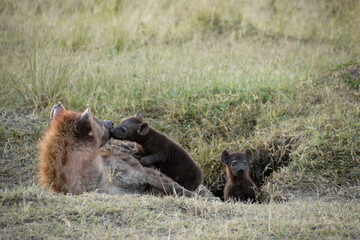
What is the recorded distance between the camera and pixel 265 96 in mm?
6816

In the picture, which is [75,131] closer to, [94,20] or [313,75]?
[313,75]

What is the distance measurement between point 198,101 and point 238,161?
1.49 m

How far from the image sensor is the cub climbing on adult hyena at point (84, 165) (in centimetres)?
421

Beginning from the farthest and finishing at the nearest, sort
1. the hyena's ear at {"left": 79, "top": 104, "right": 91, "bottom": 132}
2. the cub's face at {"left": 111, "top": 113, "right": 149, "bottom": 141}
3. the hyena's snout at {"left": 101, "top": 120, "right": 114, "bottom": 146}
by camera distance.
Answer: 1. the cub's face at {"left": 111, "top": 113, "right": 149, "bottom": 141}
2. the hyena's snout at {"left": 101, "top": 120, "right": 114, "bottom": 146}
3. the hyena's ear at {"left": 79, "top": 104, "right": 91, "bottom": 132}

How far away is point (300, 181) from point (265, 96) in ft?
6.23

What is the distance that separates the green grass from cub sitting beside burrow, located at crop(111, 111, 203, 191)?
69 centimetres

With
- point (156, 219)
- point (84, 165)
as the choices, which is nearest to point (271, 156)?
point (84, 165)

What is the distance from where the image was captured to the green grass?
3.59 meters

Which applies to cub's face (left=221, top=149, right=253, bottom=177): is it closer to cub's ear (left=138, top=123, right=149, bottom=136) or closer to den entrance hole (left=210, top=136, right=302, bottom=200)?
den entrance hole (left=210, top=136, right=302, bottom=200)

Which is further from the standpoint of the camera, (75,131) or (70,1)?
(70,1)

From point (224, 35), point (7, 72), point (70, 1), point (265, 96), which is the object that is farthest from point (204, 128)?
point (70, 1)

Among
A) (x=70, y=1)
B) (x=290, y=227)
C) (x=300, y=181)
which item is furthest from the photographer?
(x=70, y=1)

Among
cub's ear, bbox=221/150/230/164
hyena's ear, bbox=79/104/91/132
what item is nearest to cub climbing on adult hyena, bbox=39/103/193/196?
hyena's ear, bbox=79/104/91/132

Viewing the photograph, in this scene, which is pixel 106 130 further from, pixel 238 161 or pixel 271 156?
pixel 271 156
